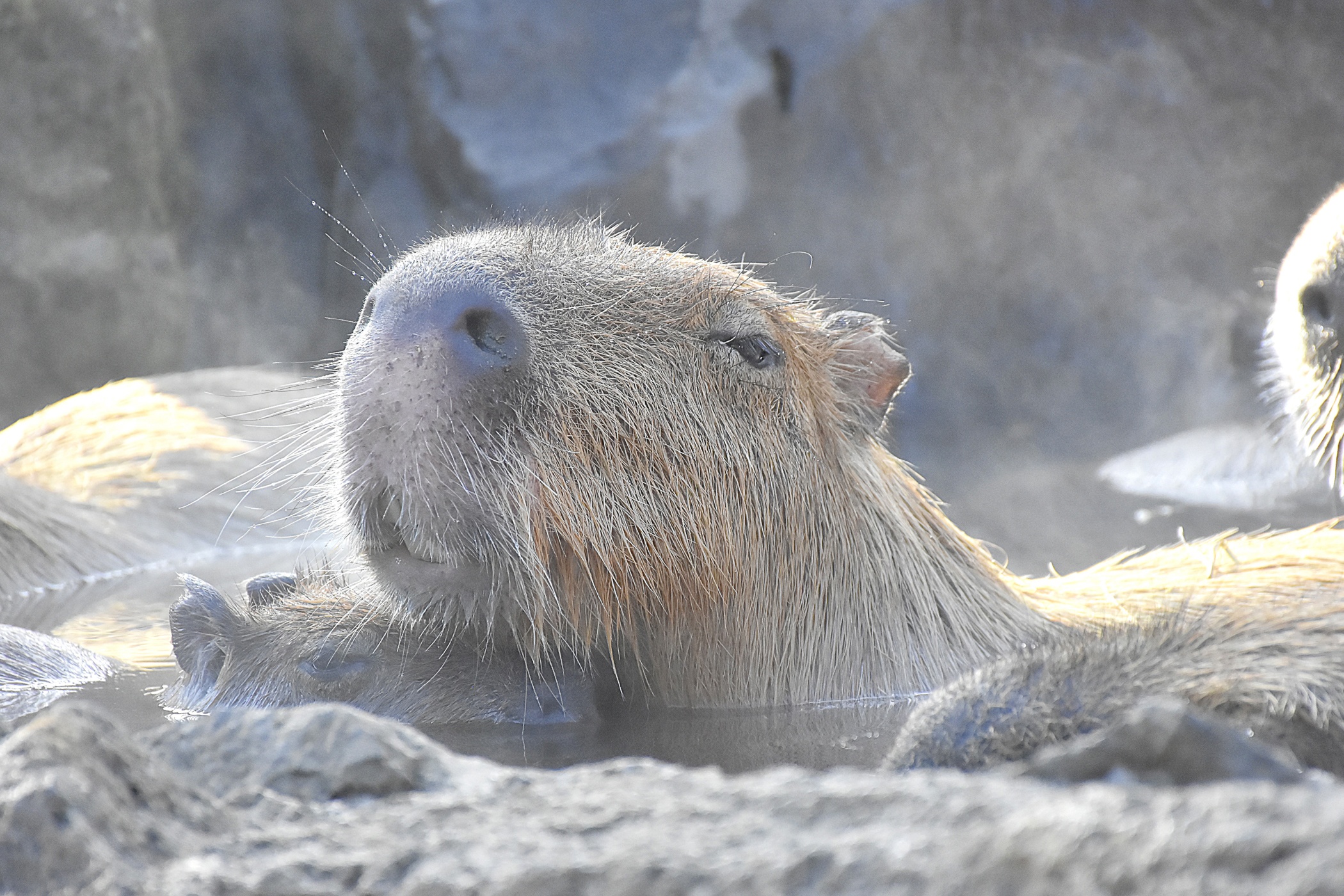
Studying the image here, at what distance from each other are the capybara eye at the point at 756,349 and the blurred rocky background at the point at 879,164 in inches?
217

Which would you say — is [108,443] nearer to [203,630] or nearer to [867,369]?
[203,630]

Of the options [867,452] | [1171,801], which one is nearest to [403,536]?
[867,452]

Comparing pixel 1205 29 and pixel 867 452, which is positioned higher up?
pixel 1205 29

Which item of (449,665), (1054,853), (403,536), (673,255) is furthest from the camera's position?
(673,255)

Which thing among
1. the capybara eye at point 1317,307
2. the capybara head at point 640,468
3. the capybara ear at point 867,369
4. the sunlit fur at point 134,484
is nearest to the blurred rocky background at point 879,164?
the sunlit fur at point 134,484

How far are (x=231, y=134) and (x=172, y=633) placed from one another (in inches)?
272

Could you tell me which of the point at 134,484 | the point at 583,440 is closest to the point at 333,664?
the point at 583,440

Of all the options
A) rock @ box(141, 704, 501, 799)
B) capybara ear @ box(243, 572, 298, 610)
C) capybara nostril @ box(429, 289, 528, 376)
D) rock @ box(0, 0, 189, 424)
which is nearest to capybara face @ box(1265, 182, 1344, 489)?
capybara nostril @ box(429, 289, 528, 376)

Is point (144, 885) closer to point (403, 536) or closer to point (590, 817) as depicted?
point (590, 817)

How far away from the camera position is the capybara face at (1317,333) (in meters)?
2.52

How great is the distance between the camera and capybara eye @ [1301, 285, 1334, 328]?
8.32 ft

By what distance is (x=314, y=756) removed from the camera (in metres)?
1.47

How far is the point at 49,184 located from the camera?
27.7ft

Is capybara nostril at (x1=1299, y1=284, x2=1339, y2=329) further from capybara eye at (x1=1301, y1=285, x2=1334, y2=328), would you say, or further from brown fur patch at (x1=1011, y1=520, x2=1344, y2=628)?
brown fur patch at (x1=1011, y1=520, x2=1344, y2=628)
